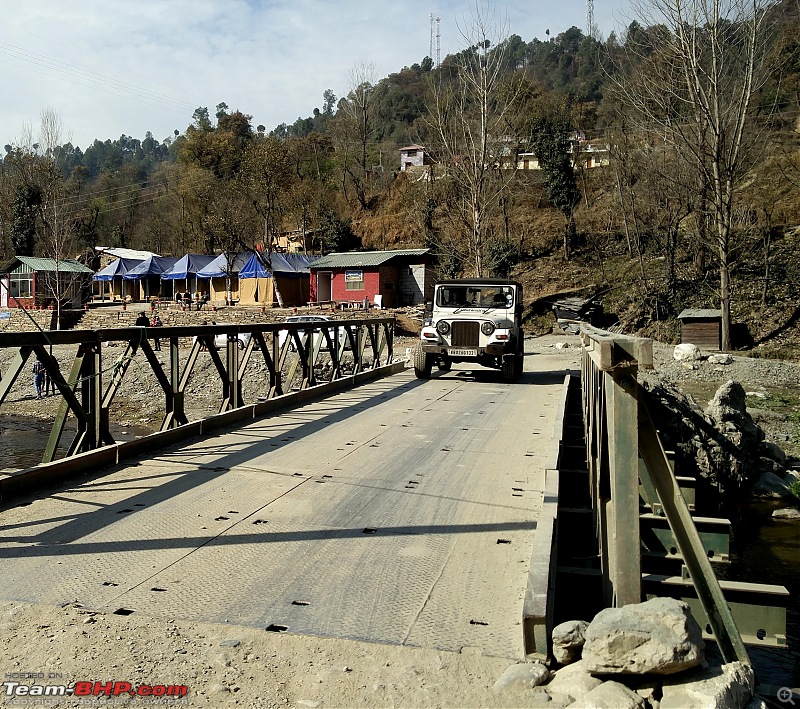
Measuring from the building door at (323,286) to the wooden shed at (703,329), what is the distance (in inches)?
1059

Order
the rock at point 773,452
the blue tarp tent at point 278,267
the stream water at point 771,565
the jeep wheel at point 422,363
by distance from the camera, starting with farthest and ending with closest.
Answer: the blue tarp tent at point 278,267 → the jeep wheel at point 422,363 → the rock at point 773,452 → the stream water at point 771,565

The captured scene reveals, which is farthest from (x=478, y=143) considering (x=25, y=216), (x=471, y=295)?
(x=25, y=216)

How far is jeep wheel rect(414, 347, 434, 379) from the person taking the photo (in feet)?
50.9

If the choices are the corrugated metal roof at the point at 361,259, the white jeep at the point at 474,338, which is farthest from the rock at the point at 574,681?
the corrugated metal roof at the point at 361,259

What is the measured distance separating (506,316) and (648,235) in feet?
91.5

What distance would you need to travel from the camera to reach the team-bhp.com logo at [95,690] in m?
3.09

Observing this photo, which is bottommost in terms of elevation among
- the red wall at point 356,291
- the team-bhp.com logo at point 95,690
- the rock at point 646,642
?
the team-bhp.com logo at point 95,690

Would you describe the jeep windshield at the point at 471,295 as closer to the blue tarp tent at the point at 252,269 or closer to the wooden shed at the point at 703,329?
the wooden shed at the point at 703,329

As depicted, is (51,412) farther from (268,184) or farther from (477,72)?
(268,184)

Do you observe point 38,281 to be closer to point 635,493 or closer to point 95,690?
point 95,690

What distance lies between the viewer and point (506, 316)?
15648 millimetres

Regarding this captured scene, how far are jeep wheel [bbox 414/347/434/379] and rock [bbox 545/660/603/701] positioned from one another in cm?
1225

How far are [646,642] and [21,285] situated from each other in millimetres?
56046

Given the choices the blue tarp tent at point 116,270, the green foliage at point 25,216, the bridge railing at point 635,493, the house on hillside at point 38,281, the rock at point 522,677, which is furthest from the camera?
the green foliage at point 25,216
